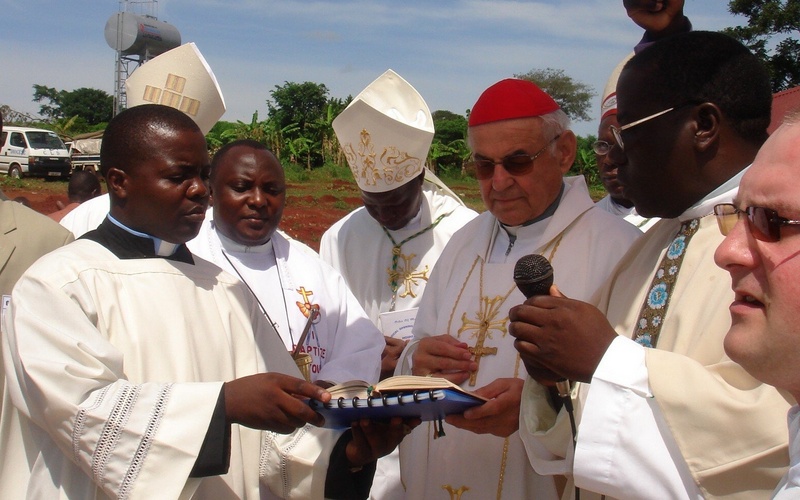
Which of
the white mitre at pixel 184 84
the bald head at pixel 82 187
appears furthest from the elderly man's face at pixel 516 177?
the bald head at pixel 82 187

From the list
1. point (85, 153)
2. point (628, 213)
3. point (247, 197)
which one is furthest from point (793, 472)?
point (85, 153)

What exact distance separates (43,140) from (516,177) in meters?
30.6

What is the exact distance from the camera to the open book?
7.63 ft

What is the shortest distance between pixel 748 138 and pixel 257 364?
6.01ft

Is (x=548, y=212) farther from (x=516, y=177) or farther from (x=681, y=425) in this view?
(x=681, y=425)

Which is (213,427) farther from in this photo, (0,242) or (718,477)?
(0,242)

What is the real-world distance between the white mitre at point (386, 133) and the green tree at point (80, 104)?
73179 mm

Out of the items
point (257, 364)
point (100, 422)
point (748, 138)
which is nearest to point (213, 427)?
point (100, 422)

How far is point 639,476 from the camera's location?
6.43 feet

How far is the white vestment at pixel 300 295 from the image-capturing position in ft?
12.9

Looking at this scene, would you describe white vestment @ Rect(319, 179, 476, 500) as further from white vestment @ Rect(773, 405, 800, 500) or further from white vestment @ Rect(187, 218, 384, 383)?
white vestment @ Rect(773, 405, 800, 500)

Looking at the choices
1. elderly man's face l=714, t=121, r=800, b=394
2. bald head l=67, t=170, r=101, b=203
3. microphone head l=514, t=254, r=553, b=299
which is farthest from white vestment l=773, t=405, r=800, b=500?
bald head l=67, t=170, r=101, b=203

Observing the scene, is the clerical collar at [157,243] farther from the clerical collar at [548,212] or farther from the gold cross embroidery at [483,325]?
the clerical collar at [548,212]

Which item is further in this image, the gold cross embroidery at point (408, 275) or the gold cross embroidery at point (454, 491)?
the gold cross embroidery at point (408, 275)
